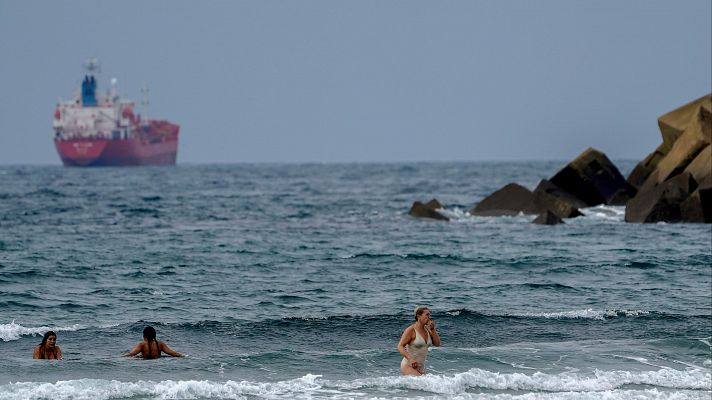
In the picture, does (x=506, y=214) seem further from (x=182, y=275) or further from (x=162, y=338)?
(x=162, y=338)

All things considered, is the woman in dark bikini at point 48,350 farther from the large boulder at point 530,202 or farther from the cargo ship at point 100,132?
the cargo ship at point 100,132

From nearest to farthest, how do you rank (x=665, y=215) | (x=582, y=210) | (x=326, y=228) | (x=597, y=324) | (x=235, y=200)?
(x=597, y=324) < (x=665, y=215) < (x=326, y=228) < (x=582, y=210) < (x=235, y=200)

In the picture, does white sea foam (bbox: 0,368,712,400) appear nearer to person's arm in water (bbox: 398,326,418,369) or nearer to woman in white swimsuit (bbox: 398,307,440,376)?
woman in white swimsuit (bbox: 398,307,440,376)

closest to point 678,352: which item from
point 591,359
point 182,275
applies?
→ point 591,359

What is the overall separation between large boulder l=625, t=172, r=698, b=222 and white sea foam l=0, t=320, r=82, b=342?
2332 centimetres

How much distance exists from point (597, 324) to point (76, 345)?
29.7 ft

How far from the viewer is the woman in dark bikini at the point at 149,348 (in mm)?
16875

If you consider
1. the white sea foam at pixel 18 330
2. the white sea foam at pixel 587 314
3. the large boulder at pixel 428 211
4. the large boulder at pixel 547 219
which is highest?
the large boulder at pixel 547 219

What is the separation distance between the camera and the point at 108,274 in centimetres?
2661

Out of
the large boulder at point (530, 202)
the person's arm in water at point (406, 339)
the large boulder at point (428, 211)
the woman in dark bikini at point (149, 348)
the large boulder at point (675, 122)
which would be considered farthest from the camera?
the large boulder at point (428, 211)

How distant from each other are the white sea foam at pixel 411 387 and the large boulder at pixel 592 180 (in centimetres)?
2787

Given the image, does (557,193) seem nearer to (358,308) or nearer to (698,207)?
(698,207)

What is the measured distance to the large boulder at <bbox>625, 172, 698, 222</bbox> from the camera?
3708 cm

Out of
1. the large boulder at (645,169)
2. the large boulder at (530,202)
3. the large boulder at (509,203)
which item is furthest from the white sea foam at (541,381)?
the large boulder at (645,169)
